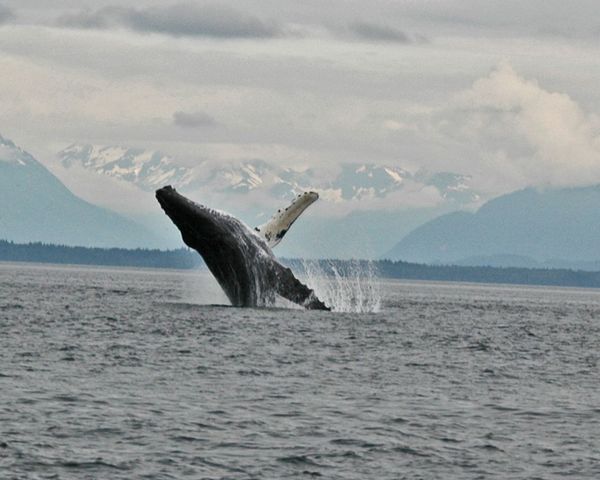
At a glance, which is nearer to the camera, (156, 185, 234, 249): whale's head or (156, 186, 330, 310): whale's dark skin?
(156, 185, 234, 249): whale's head

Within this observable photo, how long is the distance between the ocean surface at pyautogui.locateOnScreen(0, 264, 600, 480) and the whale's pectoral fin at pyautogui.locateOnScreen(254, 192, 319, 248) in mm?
3150

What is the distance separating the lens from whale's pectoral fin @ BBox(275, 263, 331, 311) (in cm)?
4628

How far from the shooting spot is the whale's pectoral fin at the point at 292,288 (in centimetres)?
4628

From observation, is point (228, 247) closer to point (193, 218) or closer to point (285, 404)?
point (193, 218)

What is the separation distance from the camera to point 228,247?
44000mm

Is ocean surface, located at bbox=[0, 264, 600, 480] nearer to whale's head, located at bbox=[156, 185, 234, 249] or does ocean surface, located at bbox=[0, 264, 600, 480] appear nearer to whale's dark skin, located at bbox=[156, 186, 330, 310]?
whale's dark skin, located at bbox=[156, 186, 330, 310]

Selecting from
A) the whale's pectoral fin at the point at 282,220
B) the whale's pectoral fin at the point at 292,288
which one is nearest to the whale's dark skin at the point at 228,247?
the whale's pectoral fin at the point at 292,288

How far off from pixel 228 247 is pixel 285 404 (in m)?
17.2

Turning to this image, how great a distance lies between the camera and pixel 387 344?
42906mm

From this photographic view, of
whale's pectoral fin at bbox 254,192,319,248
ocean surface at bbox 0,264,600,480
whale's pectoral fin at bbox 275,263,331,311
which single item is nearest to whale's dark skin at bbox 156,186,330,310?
whale's pectoral fin at bbox 275,263,331,311

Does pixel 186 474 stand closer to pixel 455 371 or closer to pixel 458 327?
pixel 455 371

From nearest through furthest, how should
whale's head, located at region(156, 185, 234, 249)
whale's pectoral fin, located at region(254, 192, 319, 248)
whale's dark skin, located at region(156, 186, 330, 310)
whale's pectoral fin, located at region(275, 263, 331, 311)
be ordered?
whale's head, located at region(156, 185, 234, 249), whale's dark skin, located at region(156, 186, 330, 310), whale's pectoral fin, located at region(254, 192, 319, 248), whale's pectoral fin, located at region(275, 263, 331, 311)

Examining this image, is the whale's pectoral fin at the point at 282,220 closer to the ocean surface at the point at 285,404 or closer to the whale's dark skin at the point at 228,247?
the whale's dark skin at the point at 228,247

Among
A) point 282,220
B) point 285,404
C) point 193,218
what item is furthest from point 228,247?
point 285,404
